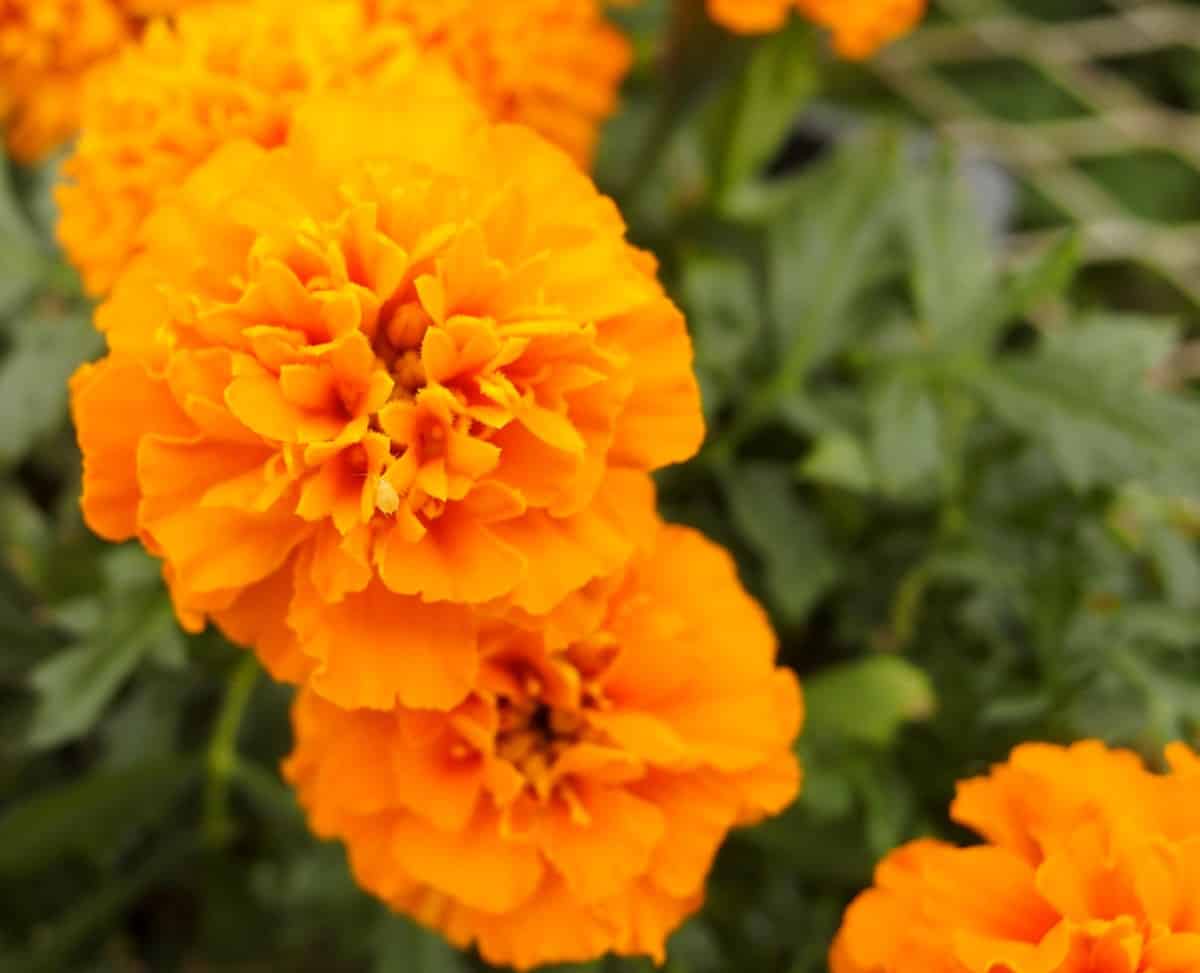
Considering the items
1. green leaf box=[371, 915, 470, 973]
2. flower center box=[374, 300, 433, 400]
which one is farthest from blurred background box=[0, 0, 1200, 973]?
flower center box=[374, 300, 433, 400]

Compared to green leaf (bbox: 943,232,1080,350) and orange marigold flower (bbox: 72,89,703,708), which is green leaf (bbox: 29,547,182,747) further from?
green leaf (bbox: 943,232,1080,350)

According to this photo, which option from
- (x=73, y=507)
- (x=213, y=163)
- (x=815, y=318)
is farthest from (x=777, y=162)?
(x=213, y=163)

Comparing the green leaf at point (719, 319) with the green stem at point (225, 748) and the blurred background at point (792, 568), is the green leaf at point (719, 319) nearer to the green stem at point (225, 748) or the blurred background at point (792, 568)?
the blurred background at point (792, 568)

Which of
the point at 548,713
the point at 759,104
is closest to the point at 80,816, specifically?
the point at 548,713

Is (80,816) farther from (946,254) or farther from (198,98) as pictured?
(946,254)

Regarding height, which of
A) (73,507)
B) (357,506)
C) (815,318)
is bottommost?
(73,507)

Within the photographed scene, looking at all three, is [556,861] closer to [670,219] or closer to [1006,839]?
[1006,839]
